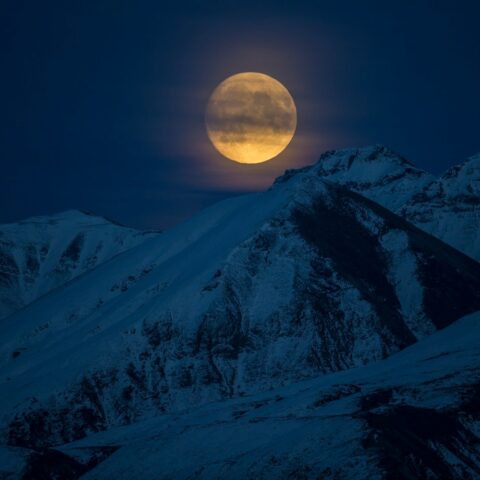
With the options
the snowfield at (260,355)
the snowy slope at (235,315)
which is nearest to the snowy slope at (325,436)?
the snowfield at (260,355)

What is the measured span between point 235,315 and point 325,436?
218 feet

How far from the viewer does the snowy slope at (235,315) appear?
121 m

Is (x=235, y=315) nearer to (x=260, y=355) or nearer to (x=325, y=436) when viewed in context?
(x=260, y=355)

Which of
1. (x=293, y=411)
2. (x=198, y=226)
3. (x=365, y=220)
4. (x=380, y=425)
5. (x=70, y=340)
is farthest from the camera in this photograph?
(x=198, y=226)

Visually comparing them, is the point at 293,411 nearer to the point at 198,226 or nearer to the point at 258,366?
the point at 258,366

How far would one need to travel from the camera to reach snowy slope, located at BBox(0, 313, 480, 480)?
63.0 m

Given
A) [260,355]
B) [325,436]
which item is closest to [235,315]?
[260,355]

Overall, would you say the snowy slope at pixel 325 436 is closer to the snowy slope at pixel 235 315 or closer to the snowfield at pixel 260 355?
the snowfield at pixel 260 355

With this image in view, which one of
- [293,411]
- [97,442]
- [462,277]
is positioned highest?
[462,277]

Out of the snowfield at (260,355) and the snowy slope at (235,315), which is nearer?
the snowfield at (260,355)

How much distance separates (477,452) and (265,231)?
8368cm

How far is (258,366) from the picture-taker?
409ft

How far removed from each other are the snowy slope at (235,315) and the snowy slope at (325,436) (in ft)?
62.8

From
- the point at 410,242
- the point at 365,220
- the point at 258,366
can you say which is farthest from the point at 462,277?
the point at 258,366
